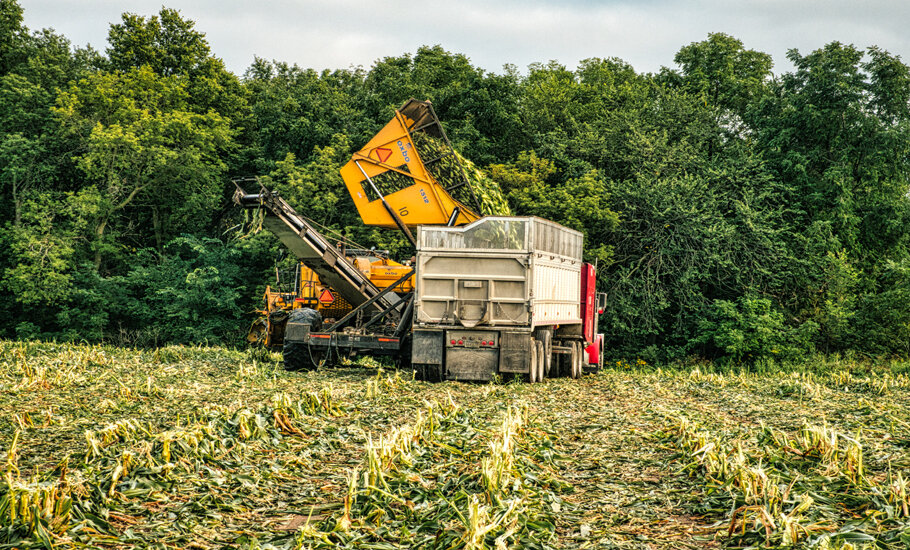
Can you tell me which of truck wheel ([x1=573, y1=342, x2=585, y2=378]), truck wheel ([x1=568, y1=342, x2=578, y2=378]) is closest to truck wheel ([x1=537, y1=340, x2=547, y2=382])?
truck wheel ([x1=568, y1=342, x2=578, y2=378])

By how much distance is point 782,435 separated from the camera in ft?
23.7

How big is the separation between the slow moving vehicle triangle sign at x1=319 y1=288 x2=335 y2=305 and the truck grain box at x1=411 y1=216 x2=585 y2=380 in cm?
448

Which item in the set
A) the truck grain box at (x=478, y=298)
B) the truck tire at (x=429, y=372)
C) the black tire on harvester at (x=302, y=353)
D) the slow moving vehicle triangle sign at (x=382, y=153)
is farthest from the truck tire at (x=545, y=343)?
the slow moving vehicle triangle sign at (x=382, y=153)

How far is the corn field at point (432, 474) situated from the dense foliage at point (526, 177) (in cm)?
1578

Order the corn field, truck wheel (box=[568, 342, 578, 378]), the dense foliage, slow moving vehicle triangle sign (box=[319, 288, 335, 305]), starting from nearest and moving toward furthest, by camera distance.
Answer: the corn field, truck wheel (box=[568, 342, 578, 378]), slow moving vehicle triangle sign (box=[319, 288, 335, 305]), the dense foliage

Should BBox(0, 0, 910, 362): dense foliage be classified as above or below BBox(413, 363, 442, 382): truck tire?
above

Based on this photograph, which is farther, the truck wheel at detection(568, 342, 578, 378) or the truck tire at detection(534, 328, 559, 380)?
the truck wheel at detection(568, 342, 578, 378)

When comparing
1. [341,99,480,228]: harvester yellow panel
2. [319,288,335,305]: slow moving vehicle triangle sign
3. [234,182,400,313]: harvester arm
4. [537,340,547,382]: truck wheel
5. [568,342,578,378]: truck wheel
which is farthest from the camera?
[319,288,335,305]: slow moving vehicle triangle sign

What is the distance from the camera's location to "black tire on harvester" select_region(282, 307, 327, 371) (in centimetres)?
1505

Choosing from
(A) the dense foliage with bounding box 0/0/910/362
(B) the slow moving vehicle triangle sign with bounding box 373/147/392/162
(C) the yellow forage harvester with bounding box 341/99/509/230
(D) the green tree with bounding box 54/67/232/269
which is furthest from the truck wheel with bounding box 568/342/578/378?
(D) the green tree with bounding box 54/67/232/269

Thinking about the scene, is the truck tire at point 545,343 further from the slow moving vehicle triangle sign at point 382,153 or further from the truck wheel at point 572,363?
the slow moving vehicle triangle sign at point 382,153

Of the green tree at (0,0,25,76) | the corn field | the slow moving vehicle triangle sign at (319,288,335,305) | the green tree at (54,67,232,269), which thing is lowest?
the corn field

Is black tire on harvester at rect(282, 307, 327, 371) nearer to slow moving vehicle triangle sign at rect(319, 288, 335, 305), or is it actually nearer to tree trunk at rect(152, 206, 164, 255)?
slow moving vehicle triangle sign at rect(319, 288, 335, 305)

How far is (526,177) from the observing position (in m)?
28.2
